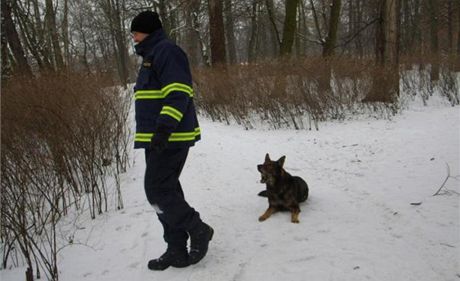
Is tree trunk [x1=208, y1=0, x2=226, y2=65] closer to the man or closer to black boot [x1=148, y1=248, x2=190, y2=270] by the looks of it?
the man

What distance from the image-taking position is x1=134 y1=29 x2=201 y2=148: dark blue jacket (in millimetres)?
2969

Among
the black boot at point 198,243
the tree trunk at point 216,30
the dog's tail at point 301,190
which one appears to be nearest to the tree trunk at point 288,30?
the tree trunk at point 216,30

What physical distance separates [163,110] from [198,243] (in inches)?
46.1

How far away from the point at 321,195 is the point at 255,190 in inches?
33.4

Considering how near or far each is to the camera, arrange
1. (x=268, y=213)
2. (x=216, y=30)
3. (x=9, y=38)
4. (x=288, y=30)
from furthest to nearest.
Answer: (x=216, y=30)
(x=288, y=30)
(x=9, y=38)
(x=268, y=213)

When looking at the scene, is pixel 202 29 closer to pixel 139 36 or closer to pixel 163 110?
pixel 139 36

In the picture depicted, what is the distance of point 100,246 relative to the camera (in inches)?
157

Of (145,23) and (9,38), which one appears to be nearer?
(145,23)

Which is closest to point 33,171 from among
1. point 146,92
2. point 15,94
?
point 146,92

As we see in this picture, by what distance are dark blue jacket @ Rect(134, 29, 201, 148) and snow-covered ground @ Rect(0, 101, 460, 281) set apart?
3.83ft

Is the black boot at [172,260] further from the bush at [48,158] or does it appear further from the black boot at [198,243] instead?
the bush at [48,158]

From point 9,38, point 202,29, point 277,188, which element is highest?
point 202,29

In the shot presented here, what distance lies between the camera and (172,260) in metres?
3.38

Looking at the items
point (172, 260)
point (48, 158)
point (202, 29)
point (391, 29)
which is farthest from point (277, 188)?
point (202, 29)
